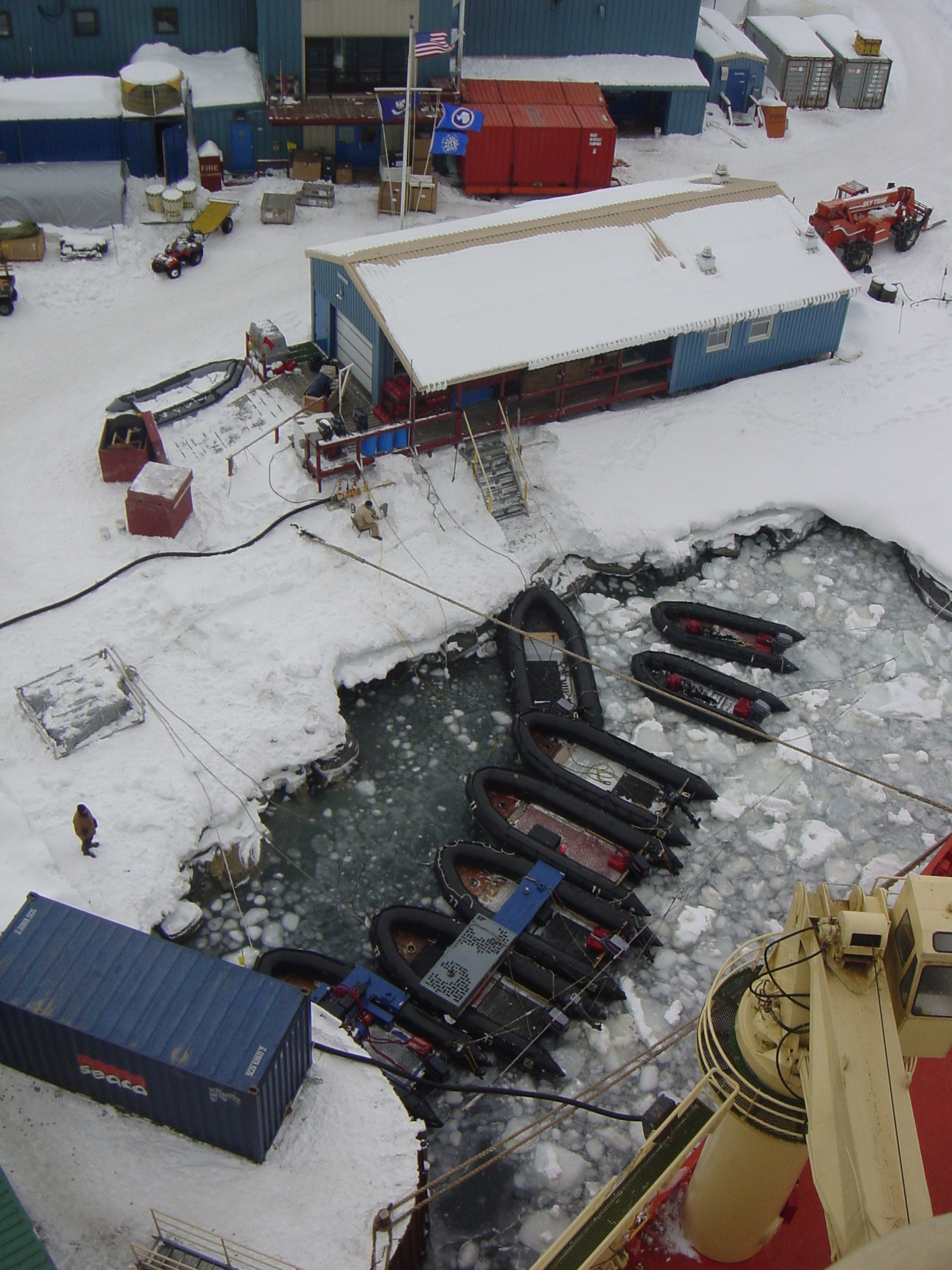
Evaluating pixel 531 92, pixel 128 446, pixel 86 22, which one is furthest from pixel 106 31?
pixel 128 446

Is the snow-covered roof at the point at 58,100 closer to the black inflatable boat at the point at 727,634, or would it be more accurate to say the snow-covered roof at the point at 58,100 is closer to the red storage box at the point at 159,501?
the red storage box at the point at 159,501

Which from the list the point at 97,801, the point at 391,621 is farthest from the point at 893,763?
the point at 97,801

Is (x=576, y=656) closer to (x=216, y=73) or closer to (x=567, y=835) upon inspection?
(x=567, y=835)

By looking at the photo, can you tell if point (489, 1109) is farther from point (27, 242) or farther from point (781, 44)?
point (781, 44)

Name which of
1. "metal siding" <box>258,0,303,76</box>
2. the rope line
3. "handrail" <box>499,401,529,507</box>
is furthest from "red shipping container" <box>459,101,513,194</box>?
the rope line

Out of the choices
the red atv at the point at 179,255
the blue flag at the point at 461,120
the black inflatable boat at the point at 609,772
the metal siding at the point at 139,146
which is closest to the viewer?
the black inflatable boat at the point at 609,772

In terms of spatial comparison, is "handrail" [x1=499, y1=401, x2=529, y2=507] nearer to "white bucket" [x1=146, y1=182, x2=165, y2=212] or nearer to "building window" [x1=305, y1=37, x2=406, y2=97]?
"white bucket" [x1=146, y1=182, x2=165, y2=212]

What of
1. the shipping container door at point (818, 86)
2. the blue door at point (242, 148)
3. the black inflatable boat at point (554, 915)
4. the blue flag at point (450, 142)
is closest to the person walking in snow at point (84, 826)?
the black inflatable boat at point (554, 915)
